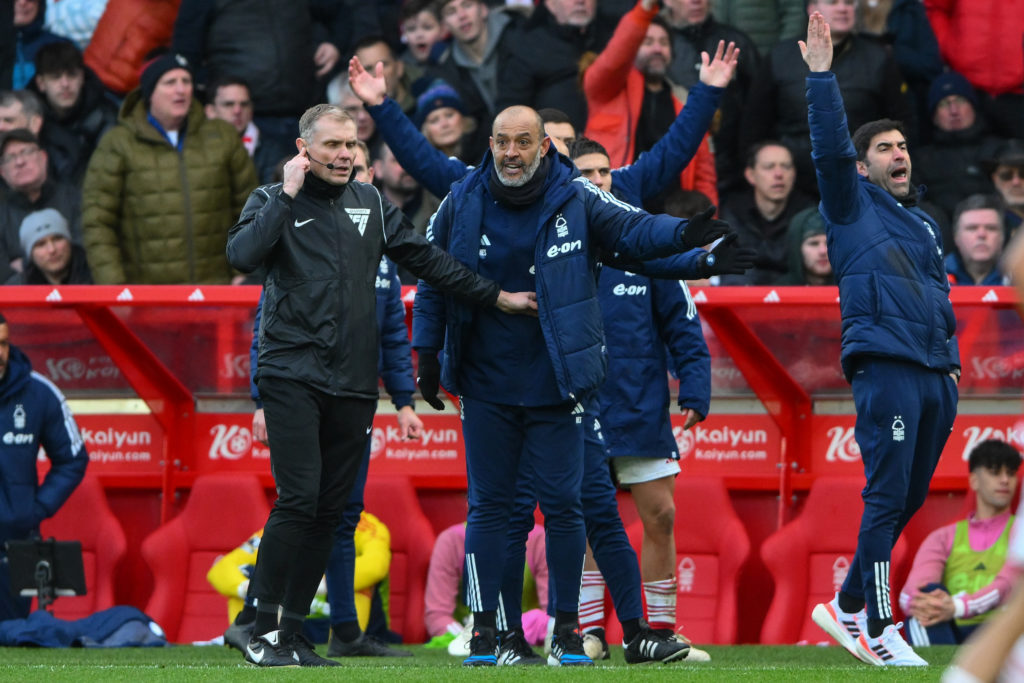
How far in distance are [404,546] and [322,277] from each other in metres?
3.32

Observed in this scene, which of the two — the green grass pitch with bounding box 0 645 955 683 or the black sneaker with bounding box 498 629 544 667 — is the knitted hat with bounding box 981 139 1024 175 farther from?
the black sneaker with bounding box 498 629 544 667

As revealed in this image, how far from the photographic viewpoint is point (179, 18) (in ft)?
38.5

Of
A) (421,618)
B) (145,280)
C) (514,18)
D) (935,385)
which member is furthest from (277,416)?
(514,18)

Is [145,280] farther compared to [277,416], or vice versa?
[145,280]

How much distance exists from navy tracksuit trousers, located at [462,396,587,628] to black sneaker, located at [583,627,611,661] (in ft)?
3.35

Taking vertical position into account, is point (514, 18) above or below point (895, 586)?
above

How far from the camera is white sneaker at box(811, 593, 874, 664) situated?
6.90 m

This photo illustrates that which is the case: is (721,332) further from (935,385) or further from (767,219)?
(935,385)

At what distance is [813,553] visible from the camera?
351 inches

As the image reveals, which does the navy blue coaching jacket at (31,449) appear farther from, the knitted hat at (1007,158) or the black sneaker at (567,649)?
the knitted hat at (1007,158)

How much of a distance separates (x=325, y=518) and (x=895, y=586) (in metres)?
3.63

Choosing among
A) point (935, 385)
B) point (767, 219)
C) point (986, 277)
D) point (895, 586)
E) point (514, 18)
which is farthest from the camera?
point (514, 18)

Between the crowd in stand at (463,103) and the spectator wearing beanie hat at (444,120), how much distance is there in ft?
0.05

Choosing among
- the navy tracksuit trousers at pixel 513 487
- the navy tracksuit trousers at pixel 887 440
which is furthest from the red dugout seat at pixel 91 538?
the navy tracksuit trousers at pixel 887 440
